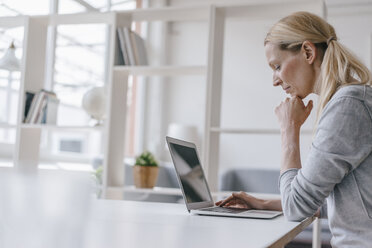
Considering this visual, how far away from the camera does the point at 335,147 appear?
1.19 meters

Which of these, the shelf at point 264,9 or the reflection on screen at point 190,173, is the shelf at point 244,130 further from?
the reflection on screen at point 190,173

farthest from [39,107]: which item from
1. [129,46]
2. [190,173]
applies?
[190,173]

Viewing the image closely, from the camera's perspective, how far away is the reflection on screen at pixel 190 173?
1599 mm

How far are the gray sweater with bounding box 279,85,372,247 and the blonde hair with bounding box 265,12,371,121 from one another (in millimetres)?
82

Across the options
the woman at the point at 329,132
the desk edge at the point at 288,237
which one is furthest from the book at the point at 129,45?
the desk edge at the point at 288,237

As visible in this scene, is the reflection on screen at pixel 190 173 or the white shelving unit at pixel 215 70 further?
the white shelving unit at pixel 215 70

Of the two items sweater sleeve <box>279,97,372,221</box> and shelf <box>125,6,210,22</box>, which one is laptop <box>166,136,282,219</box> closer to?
sweater sleeve <box>279,97,372,221</box>

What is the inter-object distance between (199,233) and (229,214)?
15.9 inches

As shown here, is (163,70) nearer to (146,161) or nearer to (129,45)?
(129,45)

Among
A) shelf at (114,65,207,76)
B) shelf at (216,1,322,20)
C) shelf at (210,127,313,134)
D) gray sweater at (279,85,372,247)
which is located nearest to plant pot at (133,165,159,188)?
shelf at (210,127,313,134)

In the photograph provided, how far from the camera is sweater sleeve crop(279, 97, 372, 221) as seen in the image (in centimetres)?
119

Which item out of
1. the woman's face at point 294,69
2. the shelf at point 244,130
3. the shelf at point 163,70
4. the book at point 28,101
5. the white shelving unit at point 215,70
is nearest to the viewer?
the woman's face at point 294,69

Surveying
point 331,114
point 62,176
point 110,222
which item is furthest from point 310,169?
point 62,176

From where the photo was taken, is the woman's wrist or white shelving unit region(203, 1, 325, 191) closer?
the woman's wrist
